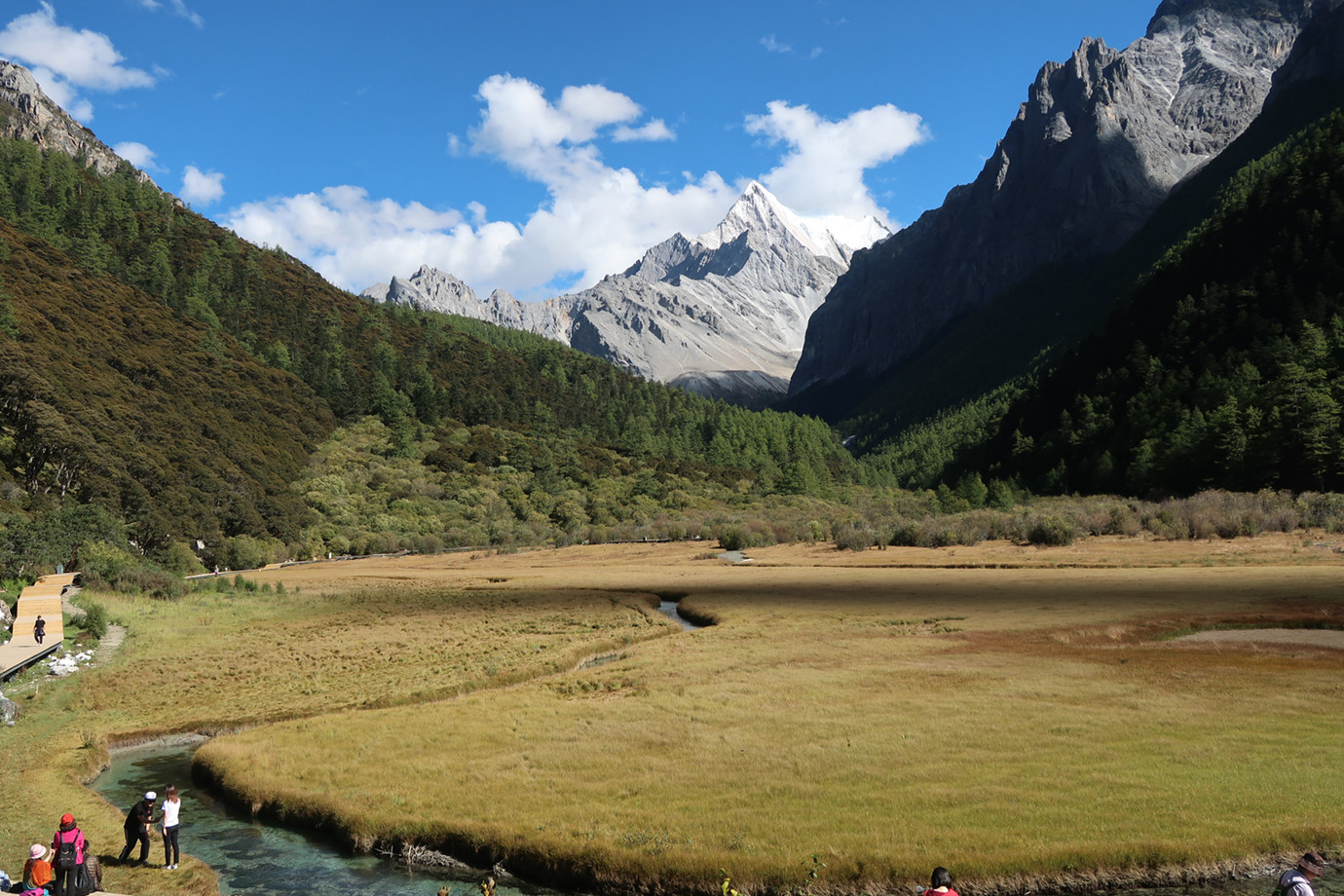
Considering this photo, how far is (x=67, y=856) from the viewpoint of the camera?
18.4 m

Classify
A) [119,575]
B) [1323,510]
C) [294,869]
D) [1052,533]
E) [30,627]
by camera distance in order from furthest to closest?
[1052,533]
[1323,510]
[119,575]
[30,627]
[294,869]

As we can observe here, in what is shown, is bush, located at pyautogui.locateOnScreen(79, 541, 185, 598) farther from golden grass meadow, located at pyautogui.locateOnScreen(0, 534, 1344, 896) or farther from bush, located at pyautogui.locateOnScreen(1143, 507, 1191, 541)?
bush, located at pyautogui.locateOnScreen(1143, 507, 1191, 541)

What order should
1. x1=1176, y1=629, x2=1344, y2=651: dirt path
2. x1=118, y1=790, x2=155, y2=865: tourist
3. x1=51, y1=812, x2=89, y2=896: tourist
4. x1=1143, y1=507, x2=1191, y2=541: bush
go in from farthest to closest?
x1=1143, y1=507, x2=1191, y2=541: bush
x1=1176, y1=629, x2=1344, y2=651: dirt path
x1=118, y1=790, x2=155, y2=865: tourist
x1=51, y1=812, x2=89, y2=896: tourist

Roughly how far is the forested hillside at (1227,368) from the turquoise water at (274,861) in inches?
4748

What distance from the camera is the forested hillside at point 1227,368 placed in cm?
11119

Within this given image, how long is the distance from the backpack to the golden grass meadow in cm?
251

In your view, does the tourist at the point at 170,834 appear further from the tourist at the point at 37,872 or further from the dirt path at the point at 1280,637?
the dirt path at the point at 1280,637

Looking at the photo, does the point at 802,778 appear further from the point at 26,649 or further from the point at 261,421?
the point at 261,421

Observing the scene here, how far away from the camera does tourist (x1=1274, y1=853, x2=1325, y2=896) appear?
1382 cm

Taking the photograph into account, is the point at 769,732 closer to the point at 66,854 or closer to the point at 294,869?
the point at 294,869

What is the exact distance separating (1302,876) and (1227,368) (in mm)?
152359

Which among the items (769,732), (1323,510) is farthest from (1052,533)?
(769,732)

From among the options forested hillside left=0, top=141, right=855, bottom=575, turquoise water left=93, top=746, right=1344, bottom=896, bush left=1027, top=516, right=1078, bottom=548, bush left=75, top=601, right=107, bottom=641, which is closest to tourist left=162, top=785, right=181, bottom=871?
turquoise water left=93, top=746, right=1344, bottom=896

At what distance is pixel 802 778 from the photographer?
25.3 meters
